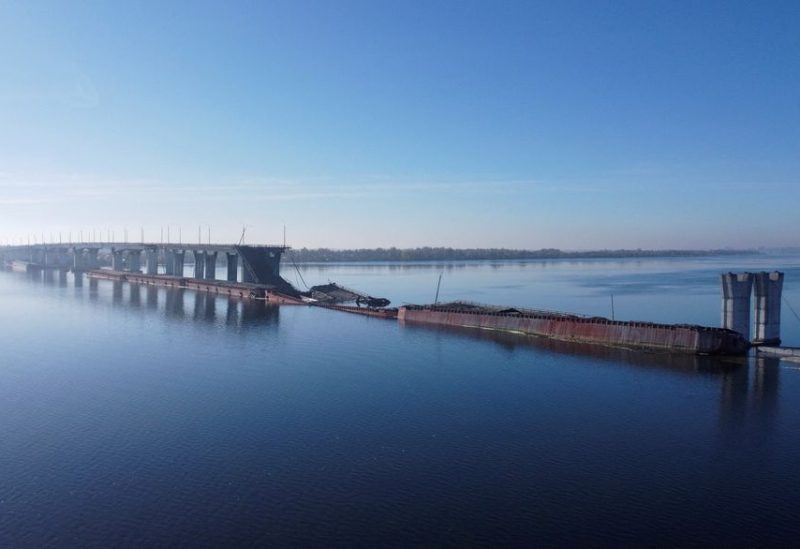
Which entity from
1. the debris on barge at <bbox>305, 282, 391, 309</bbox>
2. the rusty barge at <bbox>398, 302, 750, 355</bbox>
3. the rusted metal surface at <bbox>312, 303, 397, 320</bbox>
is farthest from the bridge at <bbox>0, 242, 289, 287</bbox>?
the rusty barge at <bbox>398, 302, 750, 355</bbox>

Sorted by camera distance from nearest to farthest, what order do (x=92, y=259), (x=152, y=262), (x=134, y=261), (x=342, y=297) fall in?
(x=342, y=297), (x=152, y=262), (x=134, y=261), (x=92, y=259)

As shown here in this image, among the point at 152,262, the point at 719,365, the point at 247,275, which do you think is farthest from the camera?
the point at 152,262

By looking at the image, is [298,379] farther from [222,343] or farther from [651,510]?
[651,510]

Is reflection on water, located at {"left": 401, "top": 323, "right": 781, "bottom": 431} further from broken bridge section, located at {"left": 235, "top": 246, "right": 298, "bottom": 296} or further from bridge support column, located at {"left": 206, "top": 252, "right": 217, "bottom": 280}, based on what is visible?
bridge support column, located at {"left": 206, "top": 252, "right": 217, "bottom": 280}

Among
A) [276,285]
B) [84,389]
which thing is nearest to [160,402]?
[84,389]

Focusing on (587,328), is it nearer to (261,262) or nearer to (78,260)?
(261,262)

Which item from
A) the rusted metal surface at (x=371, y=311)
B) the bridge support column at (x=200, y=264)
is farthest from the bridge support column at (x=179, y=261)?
the rusted metal surface at (x=371, y=311)

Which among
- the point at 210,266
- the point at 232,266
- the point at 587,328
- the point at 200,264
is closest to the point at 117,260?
the point at 200,264
